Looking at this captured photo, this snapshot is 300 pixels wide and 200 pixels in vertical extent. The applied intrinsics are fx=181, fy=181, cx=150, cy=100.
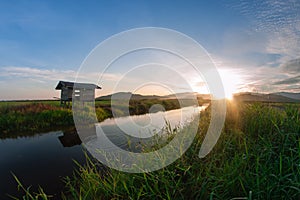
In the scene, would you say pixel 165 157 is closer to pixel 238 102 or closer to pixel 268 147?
pixel 268 147

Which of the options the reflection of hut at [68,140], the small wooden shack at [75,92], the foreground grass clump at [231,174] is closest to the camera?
the foreground grass clump at [231,174]

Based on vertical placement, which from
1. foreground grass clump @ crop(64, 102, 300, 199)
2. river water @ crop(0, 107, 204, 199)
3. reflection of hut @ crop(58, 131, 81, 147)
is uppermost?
foreground grass clump @ crop(64, 102, 300, 199)

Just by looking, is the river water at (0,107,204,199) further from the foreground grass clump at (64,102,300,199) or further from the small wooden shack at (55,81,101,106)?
the small wooden shack at (55,81,101,106)

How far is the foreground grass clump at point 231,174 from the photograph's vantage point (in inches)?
88.9

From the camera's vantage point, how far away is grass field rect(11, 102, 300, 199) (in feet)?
7.41

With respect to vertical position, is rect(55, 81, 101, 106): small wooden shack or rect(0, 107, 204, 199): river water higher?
rect(55, 81, 101, 106): small wooden shack

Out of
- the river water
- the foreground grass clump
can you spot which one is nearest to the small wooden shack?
the river water

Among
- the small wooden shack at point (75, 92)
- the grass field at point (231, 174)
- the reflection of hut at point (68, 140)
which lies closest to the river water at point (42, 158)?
the reflection of hut at point (68, 140)

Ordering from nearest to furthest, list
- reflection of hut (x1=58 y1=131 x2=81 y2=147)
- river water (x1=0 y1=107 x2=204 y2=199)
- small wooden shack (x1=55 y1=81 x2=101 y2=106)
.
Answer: river water (x1=0 y1=107 x2=204 y2=199)
reflection of hut (x1=58 y1=131 x2=81 y2=147)
small wooden shack (x1=55 y1=81 x2=101 y2=106)

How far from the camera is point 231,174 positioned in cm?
240

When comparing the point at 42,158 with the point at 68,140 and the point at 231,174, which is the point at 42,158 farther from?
the point at 231,174

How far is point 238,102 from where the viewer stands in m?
6.35

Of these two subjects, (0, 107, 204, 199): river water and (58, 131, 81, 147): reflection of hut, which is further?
(58, 131, 81, 147): reflection of hut

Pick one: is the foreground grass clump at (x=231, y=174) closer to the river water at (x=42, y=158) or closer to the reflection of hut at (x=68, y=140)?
the river water at (x=42, y=158)
